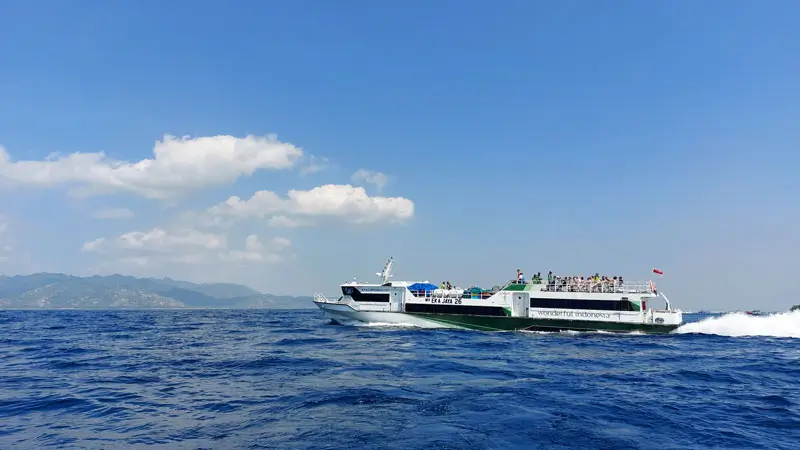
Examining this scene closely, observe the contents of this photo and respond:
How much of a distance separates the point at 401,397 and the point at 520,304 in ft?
101

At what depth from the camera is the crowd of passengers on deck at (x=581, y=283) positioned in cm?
4309

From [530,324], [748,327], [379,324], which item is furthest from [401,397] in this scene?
[748,327]

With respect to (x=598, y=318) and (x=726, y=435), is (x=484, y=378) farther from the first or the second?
(x=598, y=318)

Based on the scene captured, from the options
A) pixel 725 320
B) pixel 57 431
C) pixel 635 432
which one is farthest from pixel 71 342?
pixel 725 320

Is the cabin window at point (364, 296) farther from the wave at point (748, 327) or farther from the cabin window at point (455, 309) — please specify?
the wave at point (748, 327)

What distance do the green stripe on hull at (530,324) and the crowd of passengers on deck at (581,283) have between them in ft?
10.4

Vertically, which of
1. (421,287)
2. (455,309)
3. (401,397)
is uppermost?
(421,287)

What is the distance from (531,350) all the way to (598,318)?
1469 cm

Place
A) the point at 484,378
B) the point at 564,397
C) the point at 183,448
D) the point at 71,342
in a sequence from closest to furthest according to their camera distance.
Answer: the point at 183,448
the point at 564,397
the point at 484,378
the point at 71,342

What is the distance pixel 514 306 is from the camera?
4525 centimetres

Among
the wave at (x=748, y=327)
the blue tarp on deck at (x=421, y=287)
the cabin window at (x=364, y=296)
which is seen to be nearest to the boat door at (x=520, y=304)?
the blue tarp on deck at (x=421, y=287)

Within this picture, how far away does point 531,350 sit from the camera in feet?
104

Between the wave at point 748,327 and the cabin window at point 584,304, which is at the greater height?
the cabin window at point 584,304

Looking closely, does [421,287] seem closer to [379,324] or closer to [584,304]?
[379,324]
